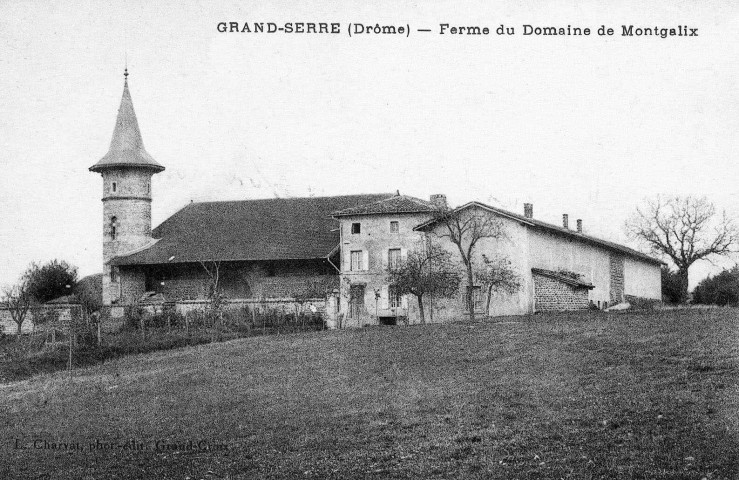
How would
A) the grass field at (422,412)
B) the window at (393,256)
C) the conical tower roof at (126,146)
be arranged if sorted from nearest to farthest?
the grass field at (422,412) < the window at (393,256) < the conical tower roof at (126,146)

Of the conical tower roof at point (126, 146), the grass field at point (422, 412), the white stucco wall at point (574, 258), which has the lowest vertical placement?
the grass field at point (422, 412)

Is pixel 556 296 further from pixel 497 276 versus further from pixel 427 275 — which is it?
pixel 427 275

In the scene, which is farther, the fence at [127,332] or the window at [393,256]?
the window at [393,256]

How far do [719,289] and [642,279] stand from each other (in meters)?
6.27

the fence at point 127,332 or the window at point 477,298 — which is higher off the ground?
the window at point 477,298

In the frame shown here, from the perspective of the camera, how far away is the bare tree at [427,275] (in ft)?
127

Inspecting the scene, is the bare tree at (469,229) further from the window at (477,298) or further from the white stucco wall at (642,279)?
the white stucco wall at (642,279)

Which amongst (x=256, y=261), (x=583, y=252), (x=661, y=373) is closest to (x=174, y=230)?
(x=256, y=261)

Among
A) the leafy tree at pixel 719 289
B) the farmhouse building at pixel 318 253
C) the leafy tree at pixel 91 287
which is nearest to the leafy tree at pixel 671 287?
the leafy tree at pixel 719 289

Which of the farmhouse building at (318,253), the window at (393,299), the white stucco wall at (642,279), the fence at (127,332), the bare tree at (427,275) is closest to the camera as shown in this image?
the fence at (127,332)

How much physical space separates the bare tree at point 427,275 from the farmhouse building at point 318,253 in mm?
929

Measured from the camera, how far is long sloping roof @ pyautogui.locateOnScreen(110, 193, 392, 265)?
49406 millimetres

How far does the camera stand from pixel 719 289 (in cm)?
5759

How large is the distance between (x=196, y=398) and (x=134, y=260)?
32.9 m
